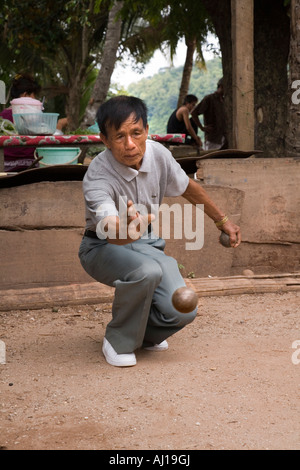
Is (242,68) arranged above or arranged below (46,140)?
above

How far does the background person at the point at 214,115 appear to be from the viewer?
1145 centimetres

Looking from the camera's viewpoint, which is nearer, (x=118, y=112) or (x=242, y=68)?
(x=118, y=112)

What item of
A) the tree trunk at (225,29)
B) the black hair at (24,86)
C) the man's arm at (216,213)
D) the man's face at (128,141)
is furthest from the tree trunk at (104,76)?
the man's face at (128,141)

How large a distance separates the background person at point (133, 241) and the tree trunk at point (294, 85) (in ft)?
8.89

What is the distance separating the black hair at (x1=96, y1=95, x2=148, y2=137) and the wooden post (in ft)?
9.35

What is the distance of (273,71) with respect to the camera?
8953 millimetres

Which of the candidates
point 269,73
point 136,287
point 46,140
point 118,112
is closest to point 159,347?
point 136,287

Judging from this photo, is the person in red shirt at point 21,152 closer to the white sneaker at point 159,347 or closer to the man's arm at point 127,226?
the white sneaker at point 159,347

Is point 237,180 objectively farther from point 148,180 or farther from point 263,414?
point 263,414

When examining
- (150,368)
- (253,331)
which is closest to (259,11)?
(253,331)

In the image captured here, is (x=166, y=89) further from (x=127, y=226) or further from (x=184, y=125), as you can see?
(x=127, y=226)

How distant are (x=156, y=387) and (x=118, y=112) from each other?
142cm

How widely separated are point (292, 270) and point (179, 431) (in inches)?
147

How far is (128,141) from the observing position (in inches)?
133
